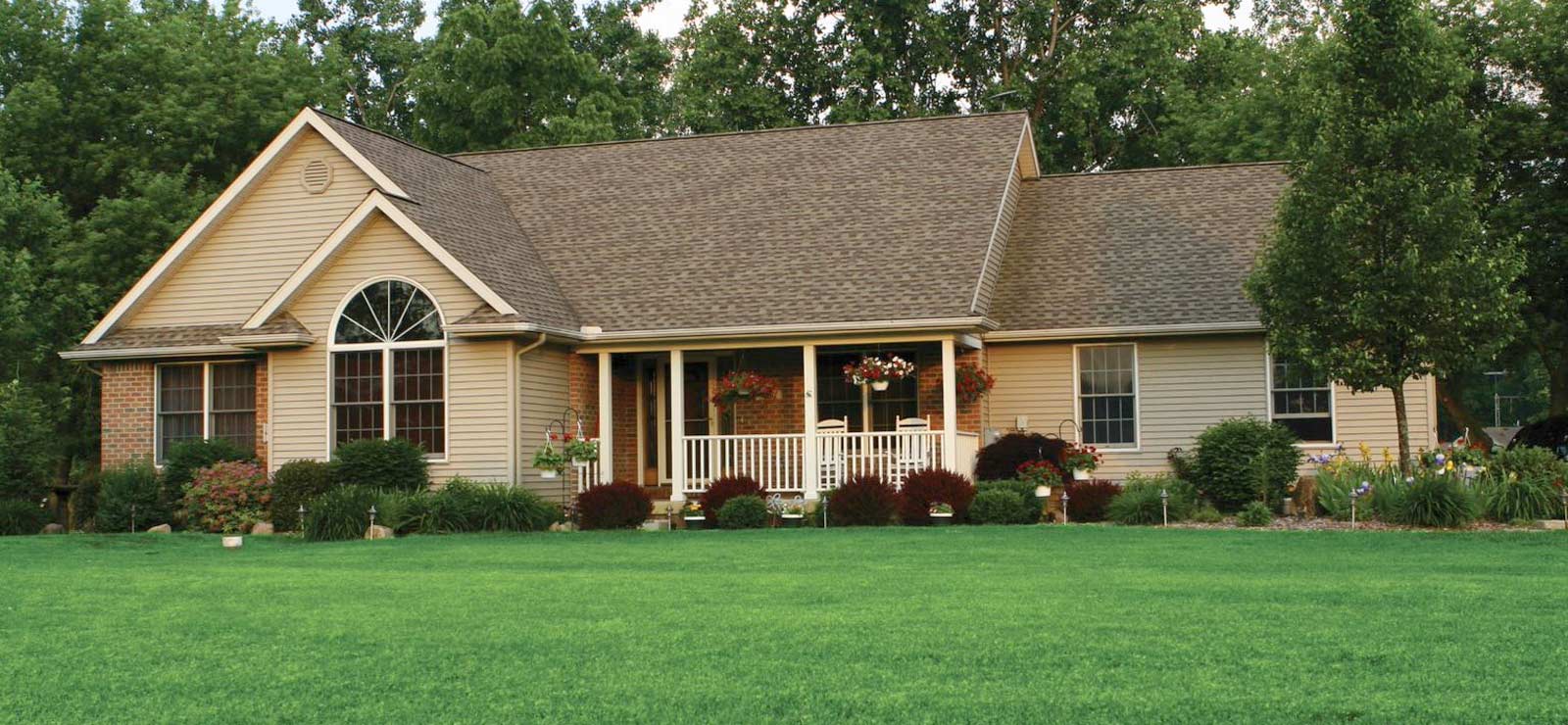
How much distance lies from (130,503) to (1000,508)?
39.7 ft

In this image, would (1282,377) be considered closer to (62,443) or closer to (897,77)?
(897,77)

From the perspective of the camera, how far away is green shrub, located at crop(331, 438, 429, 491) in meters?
21.0

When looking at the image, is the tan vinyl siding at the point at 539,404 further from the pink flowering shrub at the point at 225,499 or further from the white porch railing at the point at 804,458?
the pink flowering shrub at the point at 225,499

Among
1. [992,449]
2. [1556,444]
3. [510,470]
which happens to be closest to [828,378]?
[992,449]

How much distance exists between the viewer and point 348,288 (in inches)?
875

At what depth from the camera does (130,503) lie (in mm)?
22484

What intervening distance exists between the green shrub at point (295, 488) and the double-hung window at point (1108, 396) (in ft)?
34.9

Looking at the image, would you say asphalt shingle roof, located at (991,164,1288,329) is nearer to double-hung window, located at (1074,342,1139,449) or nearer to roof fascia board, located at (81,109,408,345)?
double-hung window, located at (1074,342,1139,449)

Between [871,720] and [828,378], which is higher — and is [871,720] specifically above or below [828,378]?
below

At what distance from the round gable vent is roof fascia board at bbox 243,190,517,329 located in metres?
1.44

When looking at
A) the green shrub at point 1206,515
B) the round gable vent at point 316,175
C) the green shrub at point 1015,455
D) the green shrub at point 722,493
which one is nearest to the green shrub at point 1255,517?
the green shrub at point 1206,515

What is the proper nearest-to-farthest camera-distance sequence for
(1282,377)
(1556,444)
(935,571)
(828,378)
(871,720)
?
(871,720)
(935,571)
(1282,377)
(828,378)
(1556,444)

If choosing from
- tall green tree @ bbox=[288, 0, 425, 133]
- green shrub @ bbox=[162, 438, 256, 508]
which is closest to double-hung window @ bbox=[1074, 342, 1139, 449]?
green shrub @ bbox=[162, 438, 256, 508]

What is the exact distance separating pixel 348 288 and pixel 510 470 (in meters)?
3.48
